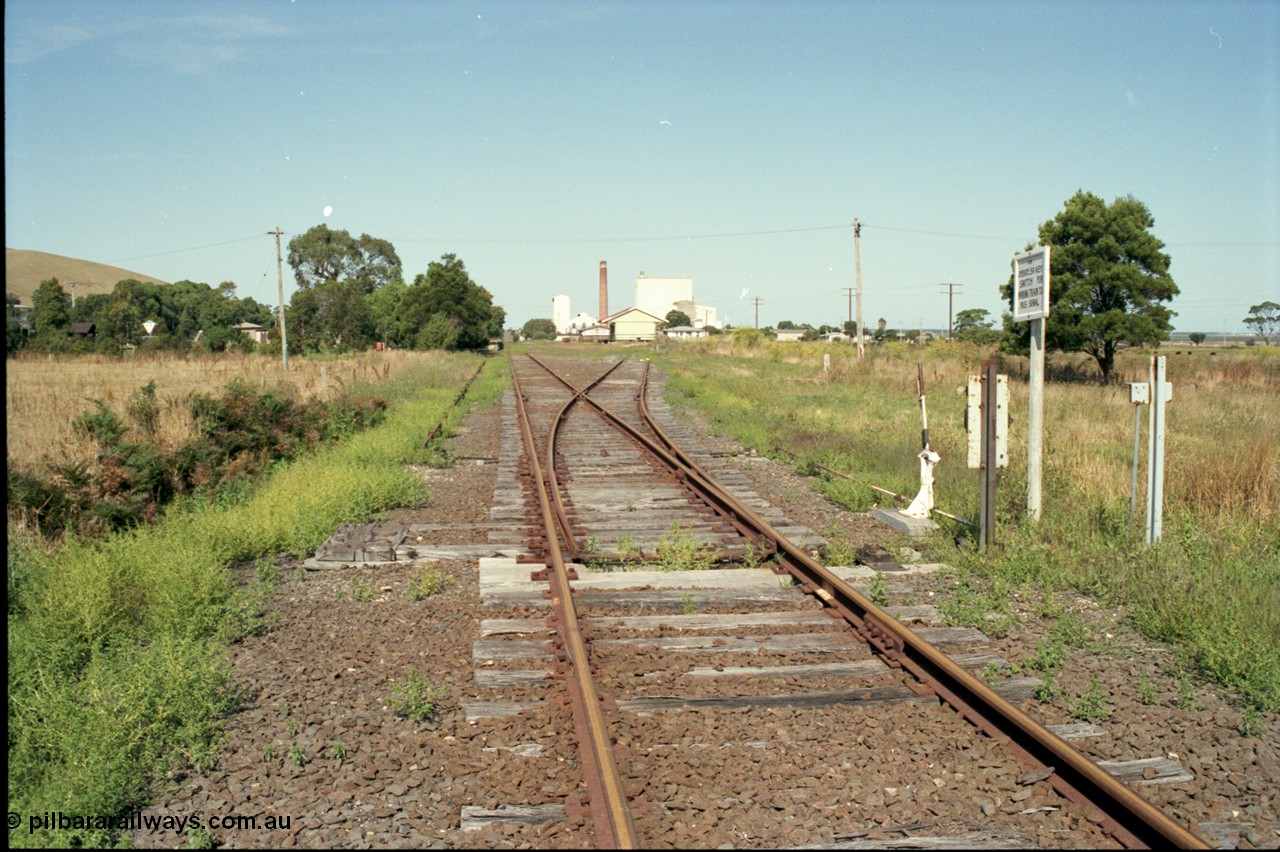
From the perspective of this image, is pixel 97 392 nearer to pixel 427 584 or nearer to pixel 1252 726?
pixel 427 584

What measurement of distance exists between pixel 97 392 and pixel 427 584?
14.1 meters

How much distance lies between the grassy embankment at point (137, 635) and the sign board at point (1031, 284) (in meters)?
6.11

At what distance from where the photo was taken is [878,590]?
6.49 metres

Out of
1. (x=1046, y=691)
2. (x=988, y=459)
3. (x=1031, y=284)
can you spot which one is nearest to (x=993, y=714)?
(x=1046, y=691)

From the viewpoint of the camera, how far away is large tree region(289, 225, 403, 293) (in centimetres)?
11231

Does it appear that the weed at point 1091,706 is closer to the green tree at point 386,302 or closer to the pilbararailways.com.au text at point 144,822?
the pilbararailways.com.au text at point 144,822

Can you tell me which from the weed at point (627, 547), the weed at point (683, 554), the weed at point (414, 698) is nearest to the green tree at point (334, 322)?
the weed at point (627, 547)

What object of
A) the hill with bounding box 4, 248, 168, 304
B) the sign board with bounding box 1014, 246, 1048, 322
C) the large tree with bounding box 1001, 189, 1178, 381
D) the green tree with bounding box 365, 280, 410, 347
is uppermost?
the hill with bounding box 4, 248, 168, 304

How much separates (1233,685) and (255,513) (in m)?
7.54

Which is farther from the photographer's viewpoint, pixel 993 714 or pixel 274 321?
pixel 274 321

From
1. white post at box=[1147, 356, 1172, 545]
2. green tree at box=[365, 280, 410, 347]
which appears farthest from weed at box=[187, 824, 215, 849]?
green tree at box=[365, 280, 410, 347]

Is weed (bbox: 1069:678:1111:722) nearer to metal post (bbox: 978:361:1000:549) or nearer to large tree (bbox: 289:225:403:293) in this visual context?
metal post (bbox: 978:361:1000:549)

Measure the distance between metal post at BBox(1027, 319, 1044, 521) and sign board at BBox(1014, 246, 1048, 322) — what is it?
0.37 feet

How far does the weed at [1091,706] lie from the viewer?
461 cm
